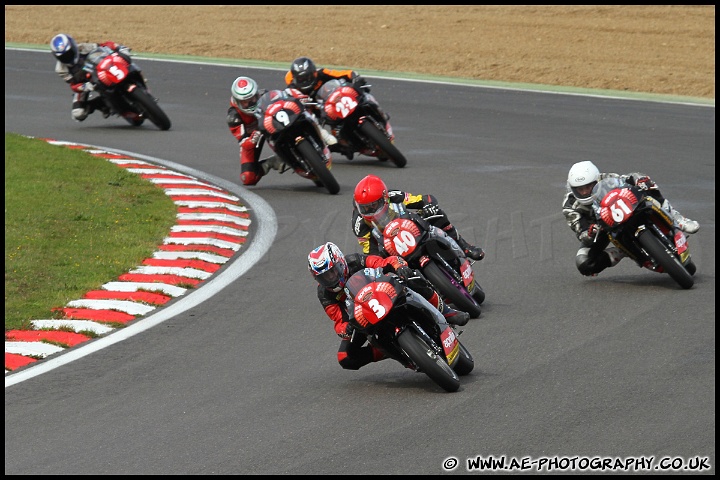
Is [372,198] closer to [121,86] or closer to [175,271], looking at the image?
[175,271]

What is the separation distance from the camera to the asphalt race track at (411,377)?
7.36 meters

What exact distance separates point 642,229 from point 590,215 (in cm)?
73

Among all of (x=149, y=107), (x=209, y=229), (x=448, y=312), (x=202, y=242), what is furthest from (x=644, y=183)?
(x=149, y=107)

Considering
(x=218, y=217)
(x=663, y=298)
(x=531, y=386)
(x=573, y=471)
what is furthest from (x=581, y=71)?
(x=573, y=471)

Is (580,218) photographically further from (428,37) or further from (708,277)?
(428,37)

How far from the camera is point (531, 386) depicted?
8602 millimetres

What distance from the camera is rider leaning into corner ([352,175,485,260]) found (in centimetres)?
1061

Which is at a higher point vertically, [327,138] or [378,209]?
[378,209]

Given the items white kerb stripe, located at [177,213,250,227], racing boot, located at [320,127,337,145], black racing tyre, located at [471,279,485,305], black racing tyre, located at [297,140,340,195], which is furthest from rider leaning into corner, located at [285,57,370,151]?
black racing tyre, located at [471,279,485,305]

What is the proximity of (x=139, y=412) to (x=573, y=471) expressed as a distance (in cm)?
303

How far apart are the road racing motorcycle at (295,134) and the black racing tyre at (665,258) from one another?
5.54m

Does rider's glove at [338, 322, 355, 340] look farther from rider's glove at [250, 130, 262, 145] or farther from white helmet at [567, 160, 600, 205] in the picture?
rider's glove at [250, 130, 262, 145]

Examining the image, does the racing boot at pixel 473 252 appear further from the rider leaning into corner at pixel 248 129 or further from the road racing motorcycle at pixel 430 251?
the rider leaning into corner at pixel 248 129

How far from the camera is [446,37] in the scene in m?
32.4
